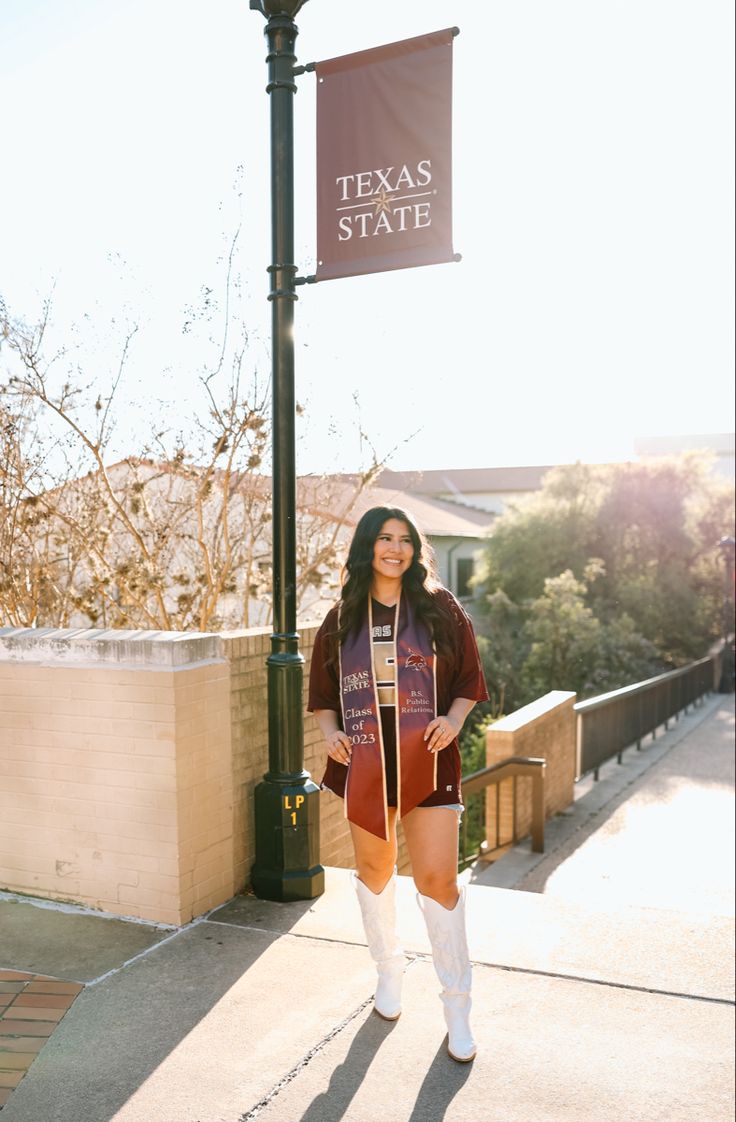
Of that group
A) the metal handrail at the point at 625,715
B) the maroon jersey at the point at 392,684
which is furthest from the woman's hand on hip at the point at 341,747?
the metal handrail at the point at 625,715

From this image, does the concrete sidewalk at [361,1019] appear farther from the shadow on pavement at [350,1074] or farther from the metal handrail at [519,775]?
the metal handrail at [519,775]

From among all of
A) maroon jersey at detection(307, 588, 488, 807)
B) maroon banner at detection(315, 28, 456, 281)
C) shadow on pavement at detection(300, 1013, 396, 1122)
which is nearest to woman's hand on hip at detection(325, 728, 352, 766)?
maroon jersey at detection(307, 588, 488, 807)

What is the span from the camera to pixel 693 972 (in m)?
3.98

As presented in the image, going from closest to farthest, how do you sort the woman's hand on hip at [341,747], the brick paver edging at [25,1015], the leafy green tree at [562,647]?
the brick paver edging at [25,1015] → the woman's hand on hip at [341,747] → the leafy green tree at [562,647]

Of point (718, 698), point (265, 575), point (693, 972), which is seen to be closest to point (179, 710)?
point (693, 972)

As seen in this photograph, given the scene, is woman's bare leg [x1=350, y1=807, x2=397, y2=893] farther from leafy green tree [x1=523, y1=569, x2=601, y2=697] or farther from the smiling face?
leafy green tree [x1=523, y1=569, x2=601, y2=697]

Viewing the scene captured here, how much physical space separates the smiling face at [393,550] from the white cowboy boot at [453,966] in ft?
3.68

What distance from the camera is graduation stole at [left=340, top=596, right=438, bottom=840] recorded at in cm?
320

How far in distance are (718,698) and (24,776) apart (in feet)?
67.6

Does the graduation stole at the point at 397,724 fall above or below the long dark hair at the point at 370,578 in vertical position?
below

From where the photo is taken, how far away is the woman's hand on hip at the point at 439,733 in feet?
10.4

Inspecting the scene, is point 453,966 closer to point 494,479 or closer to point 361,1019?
point 361,1019

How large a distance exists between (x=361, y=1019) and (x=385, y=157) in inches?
146

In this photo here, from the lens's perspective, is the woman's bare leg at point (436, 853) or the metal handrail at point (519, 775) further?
the metal handrail at point (519, 775)
